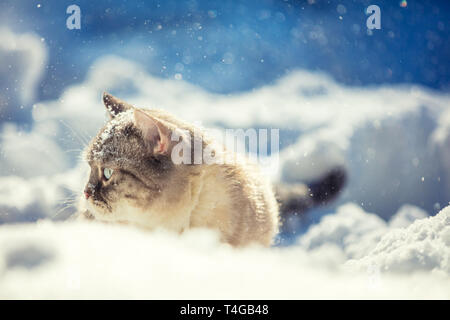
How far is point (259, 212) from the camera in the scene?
7.25 feet

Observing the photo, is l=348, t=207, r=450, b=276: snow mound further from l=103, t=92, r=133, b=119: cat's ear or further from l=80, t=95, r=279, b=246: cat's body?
l=103, t=92, r=133, b=119: cat's ear

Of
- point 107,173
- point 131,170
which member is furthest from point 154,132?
point 107,173

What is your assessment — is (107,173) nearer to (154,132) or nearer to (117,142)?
(117,142)

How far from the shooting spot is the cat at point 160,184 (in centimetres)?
187

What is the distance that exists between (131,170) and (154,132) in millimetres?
232

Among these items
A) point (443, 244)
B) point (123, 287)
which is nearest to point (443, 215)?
point (443, 244)

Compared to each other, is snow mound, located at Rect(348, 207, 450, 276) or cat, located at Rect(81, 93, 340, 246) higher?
cat, located at Rect(81, 93, 340, 246)

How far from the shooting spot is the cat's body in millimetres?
1874

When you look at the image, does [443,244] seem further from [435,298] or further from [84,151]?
[84,151]

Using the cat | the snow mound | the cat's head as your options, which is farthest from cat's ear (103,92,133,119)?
the snow mound

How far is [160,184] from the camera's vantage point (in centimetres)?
187

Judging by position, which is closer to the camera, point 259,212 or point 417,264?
point 417,264

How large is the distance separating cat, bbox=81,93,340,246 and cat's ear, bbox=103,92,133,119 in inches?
2.0

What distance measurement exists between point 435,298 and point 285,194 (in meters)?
2.13
